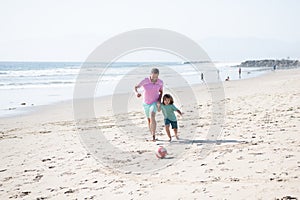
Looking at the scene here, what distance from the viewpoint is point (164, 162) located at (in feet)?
22.1

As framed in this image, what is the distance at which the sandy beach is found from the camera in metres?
5.04

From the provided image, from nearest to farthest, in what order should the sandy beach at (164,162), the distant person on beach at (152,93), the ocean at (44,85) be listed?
the sandy beach at (164,162) → the distant person on beach at (152,93) → the ocean at (44,85)

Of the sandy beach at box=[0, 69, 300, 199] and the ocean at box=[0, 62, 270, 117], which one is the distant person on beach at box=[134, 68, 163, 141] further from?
the ocean at box=[0, 62, 270, 117]

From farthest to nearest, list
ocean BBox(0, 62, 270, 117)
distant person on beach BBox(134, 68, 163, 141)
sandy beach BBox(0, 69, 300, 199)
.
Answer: ocean BBox(0, 62, 270, 117)
distant person on beach BBox(134, 68, 163, 141)
sandy beach BBox(0, 69, 300, 199)

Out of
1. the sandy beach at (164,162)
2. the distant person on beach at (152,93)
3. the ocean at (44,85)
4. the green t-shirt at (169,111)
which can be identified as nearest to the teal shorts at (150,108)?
the distant person on beach at (152,93)

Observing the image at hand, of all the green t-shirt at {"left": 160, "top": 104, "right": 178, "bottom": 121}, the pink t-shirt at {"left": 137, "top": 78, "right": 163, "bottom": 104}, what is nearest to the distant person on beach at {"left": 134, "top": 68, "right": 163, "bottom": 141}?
the pink t-shirt at {"left": 137, "top": 78, "right": 163, "bottom": 104}

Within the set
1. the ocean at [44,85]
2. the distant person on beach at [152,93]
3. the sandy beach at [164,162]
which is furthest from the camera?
the ocean at [44,85]

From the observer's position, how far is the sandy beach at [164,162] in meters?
5.04

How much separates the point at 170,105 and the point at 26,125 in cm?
746

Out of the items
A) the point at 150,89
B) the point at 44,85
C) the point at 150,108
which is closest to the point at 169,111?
→ the point at 150,108

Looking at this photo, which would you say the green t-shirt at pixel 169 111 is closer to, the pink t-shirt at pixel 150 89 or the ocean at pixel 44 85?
the pink t-shirt at pixel 150 89

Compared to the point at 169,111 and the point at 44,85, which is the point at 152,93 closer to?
the point at 169,111

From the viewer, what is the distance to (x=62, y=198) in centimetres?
527

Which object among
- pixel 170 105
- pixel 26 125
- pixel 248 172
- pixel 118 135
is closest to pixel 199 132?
pixel 170 105
